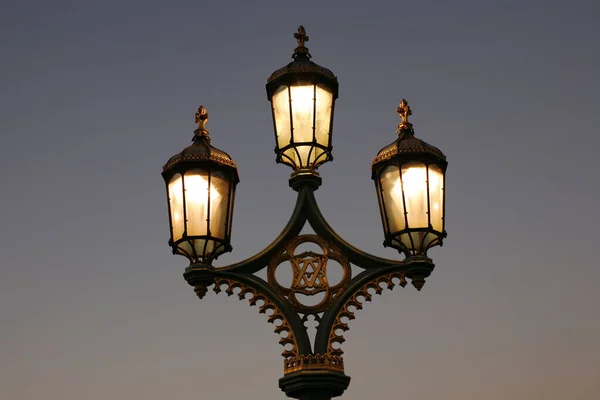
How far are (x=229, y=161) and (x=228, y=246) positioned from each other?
751 mm

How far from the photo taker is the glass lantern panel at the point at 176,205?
8.22m

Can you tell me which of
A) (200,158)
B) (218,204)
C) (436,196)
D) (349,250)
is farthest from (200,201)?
(436,196)

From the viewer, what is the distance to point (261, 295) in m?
8.28

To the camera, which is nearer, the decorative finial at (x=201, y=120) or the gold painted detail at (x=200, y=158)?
the gold painted detail at (x=200, y=158)

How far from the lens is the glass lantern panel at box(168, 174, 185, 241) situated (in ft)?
27.0

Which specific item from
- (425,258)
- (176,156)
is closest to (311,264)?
(425,258)

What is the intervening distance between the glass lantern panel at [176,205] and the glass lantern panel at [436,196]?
2104 millimetres

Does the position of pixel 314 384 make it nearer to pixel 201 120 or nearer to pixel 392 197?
pixel 392 197

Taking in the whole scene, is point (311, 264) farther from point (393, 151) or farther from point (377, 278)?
point (393, 151)

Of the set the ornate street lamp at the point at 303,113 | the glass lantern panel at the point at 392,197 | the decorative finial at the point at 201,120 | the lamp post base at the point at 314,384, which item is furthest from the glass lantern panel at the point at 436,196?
the decorative finial at the point at 201,120

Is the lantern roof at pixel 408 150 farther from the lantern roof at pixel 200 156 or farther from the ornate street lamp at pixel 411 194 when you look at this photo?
the lantern roof at pixel 200 156

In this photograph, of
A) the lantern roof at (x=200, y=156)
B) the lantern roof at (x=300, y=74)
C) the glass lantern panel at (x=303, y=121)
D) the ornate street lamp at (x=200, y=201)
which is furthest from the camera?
the lantern roof at (x=300, y=74)

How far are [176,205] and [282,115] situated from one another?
133 cm

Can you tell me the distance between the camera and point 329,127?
8883mm
